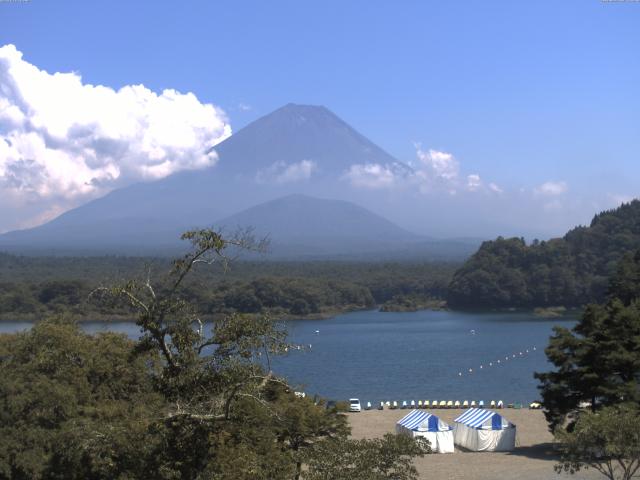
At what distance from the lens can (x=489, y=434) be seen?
17.7 metres

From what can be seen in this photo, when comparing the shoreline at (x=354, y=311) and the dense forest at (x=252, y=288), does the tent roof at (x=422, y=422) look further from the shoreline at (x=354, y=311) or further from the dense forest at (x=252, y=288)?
the shoreline at (x=354, y=311)

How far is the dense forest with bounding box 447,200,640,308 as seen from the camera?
6269 cm

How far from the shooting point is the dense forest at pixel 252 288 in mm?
56188

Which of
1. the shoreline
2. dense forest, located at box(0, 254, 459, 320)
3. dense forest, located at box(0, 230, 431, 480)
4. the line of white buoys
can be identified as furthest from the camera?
dense forest, located at box(0, 254, 459, 320)

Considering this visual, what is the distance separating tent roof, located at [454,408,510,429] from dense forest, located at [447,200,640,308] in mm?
→ 43881

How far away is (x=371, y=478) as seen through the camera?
787 cm

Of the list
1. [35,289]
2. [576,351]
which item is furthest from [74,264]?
[576,351]

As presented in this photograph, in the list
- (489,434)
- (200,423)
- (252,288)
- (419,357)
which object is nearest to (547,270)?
(252,288)

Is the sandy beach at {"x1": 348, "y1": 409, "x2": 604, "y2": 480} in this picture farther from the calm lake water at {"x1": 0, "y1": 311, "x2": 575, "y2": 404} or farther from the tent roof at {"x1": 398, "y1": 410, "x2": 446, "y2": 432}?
the calm lake water at {"x1": 0, "y1": 311, "x2": 575, "y2": 404}

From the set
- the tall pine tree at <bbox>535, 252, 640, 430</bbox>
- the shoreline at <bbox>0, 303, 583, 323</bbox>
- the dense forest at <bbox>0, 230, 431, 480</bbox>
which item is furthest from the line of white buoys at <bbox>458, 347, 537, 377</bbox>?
the dense forest at <bbox>0, 230, 431, 480</bbox>

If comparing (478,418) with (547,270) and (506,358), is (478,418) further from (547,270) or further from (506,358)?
(547,270)

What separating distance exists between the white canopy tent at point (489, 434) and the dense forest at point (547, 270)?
4442 cm

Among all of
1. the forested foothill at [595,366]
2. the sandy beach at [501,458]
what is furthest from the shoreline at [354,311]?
the forested foothill at [595,366]

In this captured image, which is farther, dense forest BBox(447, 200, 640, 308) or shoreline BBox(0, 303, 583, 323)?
dense forest BBox(447, 200, 640, 308)
